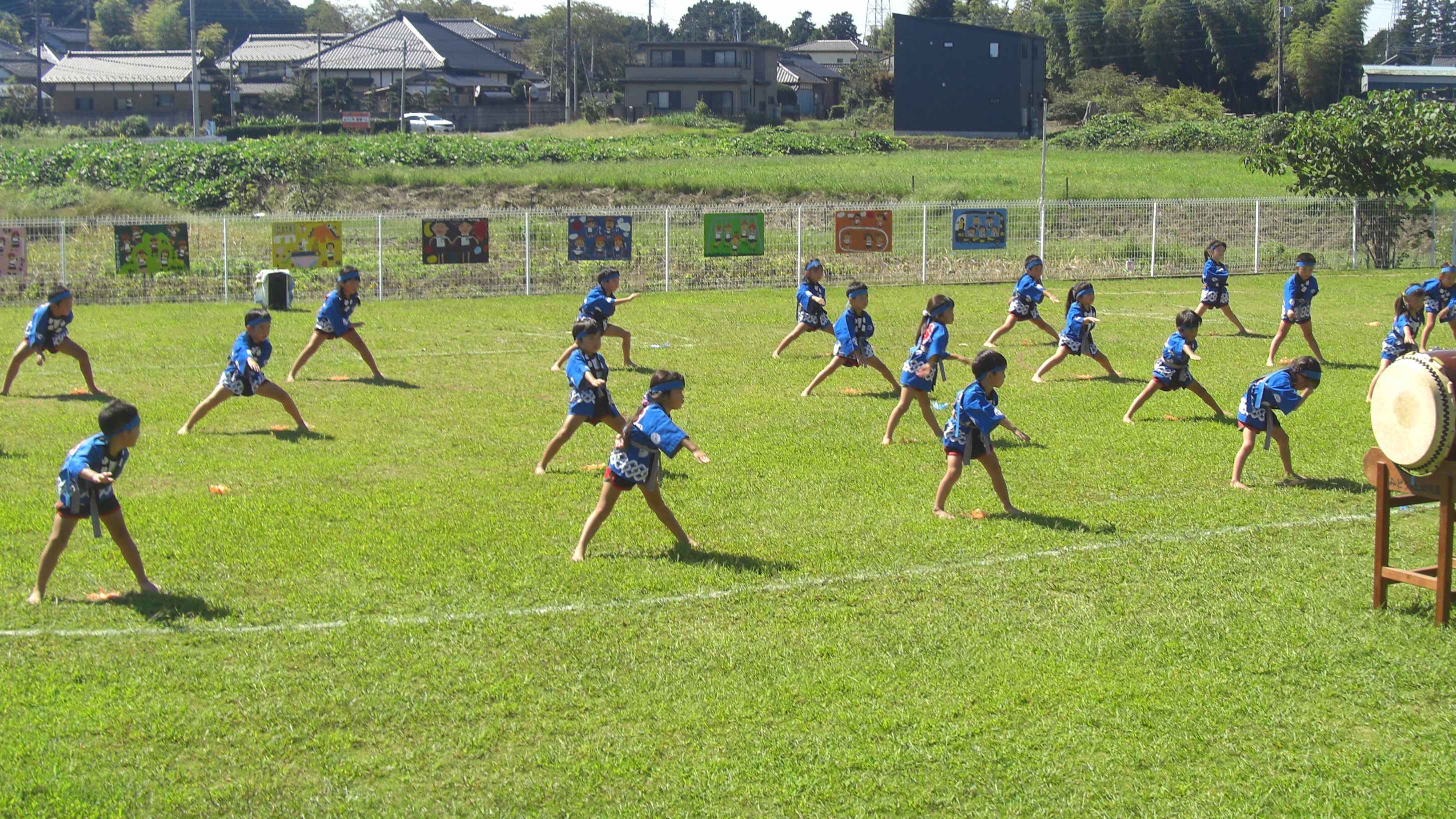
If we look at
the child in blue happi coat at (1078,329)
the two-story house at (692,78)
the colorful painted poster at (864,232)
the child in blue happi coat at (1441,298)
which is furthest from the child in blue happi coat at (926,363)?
the two-story house at (692,78)

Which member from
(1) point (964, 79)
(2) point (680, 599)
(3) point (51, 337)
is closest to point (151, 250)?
(3) point (51, 337)

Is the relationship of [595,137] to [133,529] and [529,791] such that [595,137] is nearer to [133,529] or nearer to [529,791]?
[133,529]

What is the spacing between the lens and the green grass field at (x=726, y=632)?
6.67 m

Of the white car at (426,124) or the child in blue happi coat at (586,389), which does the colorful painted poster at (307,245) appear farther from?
the white car at (426,124)

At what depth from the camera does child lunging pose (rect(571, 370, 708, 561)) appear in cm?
958

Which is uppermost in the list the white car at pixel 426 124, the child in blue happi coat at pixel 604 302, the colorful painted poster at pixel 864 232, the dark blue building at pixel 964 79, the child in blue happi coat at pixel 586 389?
the dark blue building at pixel 964 79

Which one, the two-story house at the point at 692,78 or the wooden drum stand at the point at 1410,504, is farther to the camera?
the two-story house at the point at 692,78

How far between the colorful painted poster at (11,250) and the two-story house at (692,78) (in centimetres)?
5915

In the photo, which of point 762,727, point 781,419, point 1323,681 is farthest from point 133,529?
point 1323,681

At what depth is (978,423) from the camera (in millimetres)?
11016

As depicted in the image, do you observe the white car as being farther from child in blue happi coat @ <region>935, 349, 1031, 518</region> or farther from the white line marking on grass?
the white line marking on grass

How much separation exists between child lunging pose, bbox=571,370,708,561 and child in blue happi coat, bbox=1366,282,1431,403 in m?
10.8

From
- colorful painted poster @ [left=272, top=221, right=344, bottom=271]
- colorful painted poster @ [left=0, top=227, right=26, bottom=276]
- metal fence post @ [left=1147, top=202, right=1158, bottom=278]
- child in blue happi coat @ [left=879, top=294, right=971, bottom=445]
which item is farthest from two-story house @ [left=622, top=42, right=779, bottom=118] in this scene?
child in blue happi coat @ [left=879, top=294, right=971, bottom=445]

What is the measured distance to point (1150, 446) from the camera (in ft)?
46.9
